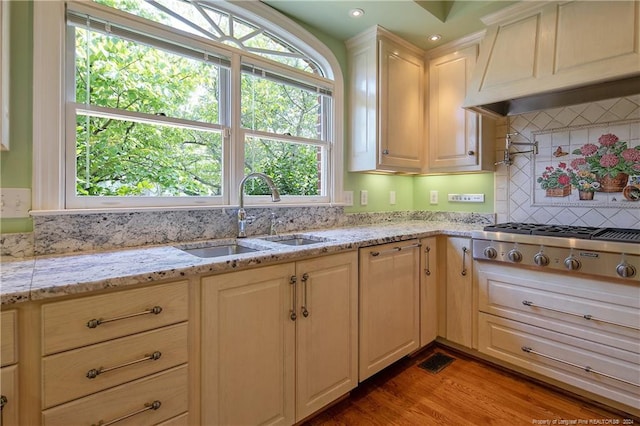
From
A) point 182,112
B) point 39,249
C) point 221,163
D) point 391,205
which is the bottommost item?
point 39,249

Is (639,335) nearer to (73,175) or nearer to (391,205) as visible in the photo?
(391,205)

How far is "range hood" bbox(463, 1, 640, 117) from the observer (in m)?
1.60

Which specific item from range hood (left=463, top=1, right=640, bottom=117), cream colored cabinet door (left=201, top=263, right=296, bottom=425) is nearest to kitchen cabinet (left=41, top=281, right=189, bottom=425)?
cream colored cabinet door (left=201, top=263, right=296, bottom=425)

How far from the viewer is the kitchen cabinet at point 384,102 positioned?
231cm

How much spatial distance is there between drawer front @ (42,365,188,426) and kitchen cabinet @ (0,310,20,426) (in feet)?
0.25

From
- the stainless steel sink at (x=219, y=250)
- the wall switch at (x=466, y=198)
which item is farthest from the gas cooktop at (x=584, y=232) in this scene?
the stainless steel sink at (x=219, y=250)

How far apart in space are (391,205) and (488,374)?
58.5 inches

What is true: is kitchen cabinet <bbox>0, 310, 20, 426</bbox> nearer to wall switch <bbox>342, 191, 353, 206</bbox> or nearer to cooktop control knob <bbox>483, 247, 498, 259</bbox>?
wall switch <bbox>342, 191, 353, 206</bbox>

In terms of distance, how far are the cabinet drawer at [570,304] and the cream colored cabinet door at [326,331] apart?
1005 millimetres

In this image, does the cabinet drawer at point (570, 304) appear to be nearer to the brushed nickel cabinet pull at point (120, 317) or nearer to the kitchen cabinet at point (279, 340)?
the kitchen cabinet at point (279, 340)

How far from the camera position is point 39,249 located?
1.32m

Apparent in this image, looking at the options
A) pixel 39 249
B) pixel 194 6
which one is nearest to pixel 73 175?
pixel 39 249

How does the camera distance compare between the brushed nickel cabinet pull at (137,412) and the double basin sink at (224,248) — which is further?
the double basin sink at (224,248)

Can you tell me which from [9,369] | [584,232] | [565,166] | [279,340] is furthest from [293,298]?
[565,166]
